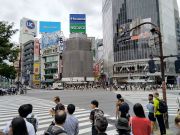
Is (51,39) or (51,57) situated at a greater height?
(51,39)

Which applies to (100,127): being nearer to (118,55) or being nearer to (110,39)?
(118,55)

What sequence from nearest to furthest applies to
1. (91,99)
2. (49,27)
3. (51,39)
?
(91,99)
(51,39)
(49,27)

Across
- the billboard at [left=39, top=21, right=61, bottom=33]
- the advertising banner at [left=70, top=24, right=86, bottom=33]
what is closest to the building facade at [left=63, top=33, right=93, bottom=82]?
the advertising banner at [left=70, top=24, right=86, bottom=33]

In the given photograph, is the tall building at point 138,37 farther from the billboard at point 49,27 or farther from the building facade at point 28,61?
the building facade at point 28,61

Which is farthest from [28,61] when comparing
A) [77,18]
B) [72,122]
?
[72,122]

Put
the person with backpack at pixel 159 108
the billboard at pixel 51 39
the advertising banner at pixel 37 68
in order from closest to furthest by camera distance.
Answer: the person with backpack at pixel 159 108 < the billboard at pixel 51 39 < the advertising banner at pixel 37 68

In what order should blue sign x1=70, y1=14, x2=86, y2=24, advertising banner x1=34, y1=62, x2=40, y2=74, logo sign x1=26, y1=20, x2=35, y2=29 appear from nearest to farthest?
blue sign x1=70, y1=14, x2=86, y2=24 < advertising banner x1=34, y1=62, x2=40, y2=74 < logo sign x1=26, y1=20, x2=35, y2=29

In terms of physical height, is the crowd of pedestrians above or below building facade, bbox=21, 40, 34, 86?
below

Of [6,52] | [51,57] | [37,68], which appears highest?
[51,57]

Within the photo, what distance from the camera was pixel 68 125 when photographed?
15.8 feet

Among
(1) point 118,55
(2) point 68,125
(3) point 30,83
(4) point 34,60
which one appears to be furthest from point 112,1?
(2) point 68,125

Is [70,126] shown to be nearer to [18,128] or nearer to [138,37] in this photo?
[18,128]

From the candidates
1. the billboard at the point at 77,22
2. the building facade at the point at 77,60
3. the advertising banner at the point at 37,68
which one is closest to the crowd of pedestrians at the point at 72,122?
the building facade at the point at 77,60

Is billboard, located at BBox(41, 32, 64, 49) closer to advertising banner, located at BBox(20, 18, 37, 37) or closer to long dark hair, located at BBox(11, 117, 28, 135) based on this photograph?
advertising banner, located at BBox(20, 18, 37, 37)
